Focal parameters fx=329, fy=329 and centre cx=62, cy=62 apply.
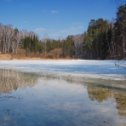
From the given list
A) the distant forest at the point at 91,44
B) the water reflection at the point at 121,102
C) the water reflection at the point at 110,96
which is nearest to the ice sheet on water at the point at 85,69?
the water reflection at the point at 110,96

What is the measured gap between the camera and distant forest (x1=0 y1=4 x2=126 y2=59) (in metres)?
65.4

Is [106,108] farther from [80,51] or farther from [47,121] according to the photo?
[80,51]

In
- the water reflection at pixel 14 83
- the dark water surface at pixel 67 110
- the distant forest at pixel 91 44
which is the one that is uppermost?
the distant forest at pixel 91 44

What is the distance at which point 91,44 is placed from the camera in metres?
88.4

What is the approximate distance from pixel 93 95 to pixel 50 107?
11.9 feet

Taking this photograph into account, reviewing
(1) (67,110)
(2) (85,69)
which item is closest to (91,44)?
(2) (85,69)

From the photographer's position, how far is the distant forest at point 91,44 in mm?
65438

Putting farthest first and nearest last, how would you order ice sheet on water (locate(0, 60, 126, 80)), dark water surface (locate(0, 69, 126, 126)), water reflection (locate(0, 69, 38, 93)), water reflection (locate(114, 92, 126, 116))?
ice sheet on water (locate(0, 60, 126, 80))
water reflection (locate(0, 69, 38, 93))
water reflection (locate(114, 92, 126, 116))
dark water surface (locate(0, 69, 126, 126))

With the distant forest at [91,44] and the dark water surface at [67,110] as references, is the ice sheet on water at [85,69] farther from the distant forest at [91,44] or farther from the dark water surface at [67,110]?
the distant forest at [91,44]

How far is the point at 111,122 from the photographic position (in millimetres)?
8469

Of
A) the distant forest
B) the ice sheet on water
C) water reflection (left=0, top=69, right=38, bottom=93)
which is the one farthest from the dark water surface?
the distant forest

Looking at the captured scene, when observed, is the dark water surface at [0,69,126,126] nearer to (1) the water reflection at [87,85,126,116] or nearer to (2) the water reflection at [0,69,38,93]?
(1) the water reflection at [87,85,126,116]

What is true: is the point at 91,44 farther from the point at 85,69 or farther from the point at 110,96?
the point at 110,96

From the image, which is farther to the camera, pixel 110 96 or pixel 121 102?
pixel 110 96
